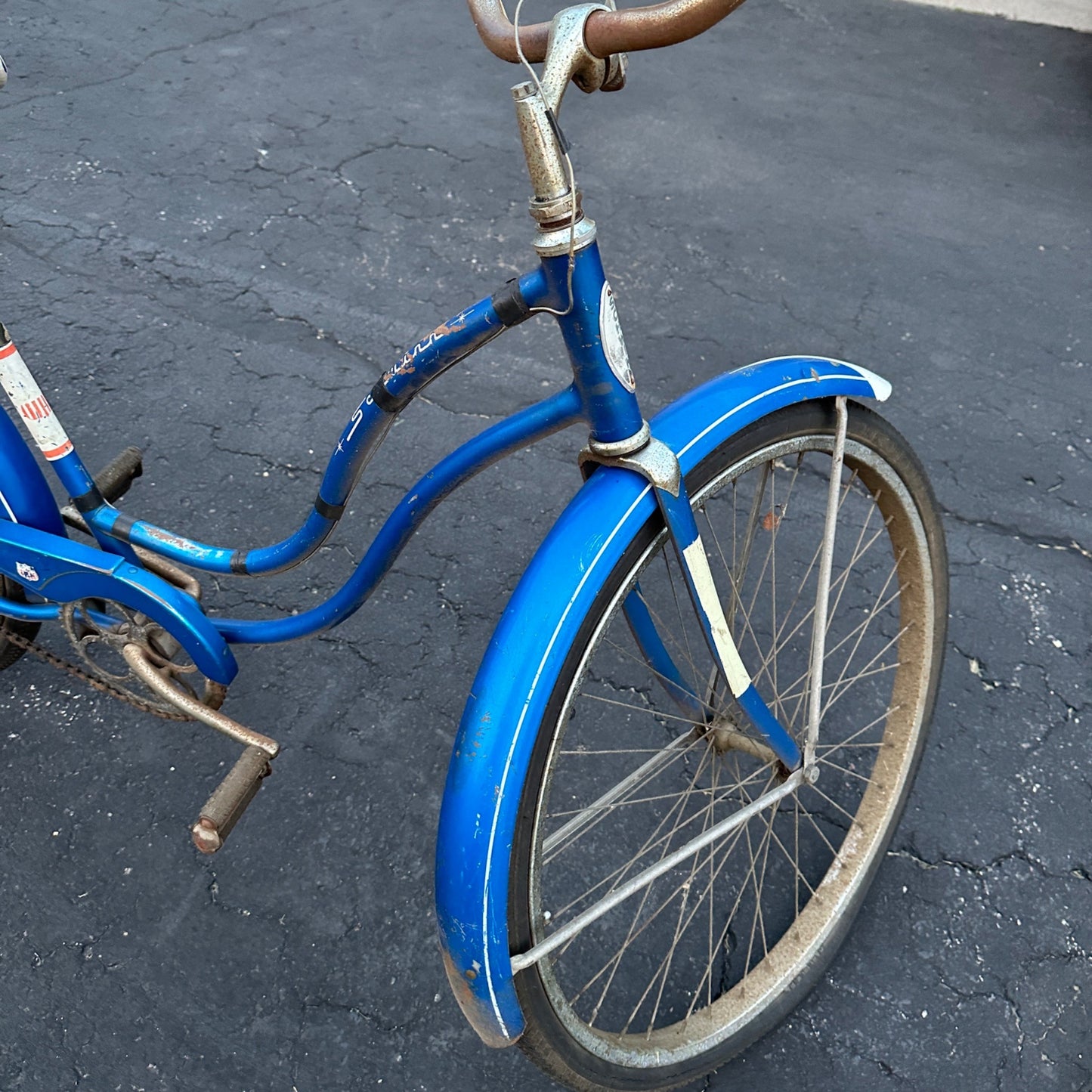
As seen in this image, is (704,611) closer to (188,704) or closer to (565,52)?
(565,52)

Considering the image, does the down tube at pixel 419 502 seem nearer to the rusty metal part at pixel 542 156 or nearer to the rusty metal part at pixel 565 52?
the rusty metal part at pixel 542 156

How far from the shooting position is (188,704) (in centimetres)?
166

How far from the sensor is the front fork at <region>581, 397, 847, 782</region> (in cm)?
122

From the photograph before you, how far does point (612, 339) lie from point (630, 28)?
13.4 inches

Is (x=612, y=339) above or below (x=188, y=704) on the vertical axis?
above

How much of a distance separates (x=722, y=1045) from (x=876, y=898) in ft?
1.74

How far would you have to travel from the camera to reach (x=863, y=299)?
11.5 feet

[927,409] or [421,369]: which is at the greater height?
[421,369]

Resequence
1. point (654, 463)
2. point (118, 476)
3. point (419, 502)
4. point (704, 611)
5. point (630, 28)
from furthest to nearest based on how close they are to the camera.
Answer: point (118, 476), point (419, 502), point (704, 611), point (654, 463), point (630, 28)

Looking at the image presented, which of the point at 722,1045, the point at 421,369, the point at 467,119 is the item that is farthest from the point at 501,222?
the point at 722,1045

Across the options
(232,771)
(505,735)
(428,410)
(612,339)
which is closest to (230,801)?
(232,771)

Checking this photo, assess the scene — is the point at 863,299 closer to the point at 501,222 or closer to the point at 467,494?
the point at 501,222

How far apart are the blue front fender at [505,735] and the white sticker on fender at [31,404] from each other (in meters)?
1.03

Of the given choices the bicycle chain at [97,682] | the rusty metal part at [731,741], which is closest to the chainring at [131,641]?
the bicycle chain at [97,682]
